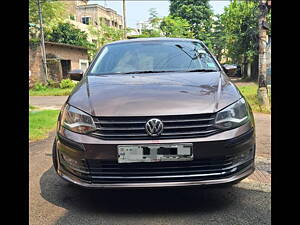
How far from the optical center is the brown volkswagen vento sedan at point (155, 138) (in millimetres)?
2377

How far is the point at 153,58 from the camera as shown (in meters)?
3.72

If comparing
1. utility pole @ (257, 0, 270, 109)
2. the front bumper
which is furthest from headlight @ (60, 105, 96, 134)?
utility pole @ (257, 0, 270, 109)

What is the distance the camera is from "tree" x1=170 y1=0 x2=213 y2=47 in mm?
42562

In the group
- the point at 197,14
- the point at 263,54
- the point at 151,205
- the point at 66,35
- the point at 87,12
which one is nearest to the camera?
the point at 151,205

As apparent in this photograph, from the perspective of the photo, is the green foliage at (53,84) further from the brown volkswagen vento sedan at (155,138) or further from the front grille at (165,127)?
the front grille at (165,127)

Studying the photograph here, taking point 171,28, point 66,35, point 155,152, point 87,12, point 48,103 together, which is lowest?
point 48,103

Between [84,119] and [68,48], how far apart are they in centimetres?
2328

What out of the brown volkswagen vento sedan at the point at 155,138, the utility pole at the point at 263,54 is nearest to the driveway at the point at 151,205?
the brown volkswagen vento sedan at the point at 155,138

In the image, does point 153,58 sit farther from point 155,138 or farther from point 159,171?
point 159,171

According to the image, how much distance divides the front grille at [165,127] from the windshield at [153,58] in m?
1.15

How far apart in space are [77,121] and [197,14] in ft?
140

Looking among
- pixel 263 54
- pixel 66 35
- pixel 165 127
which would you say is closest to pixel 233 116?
pixel 165 127

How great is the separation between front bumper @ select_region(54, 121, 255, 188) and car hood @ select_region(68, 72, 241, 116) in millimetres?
261
